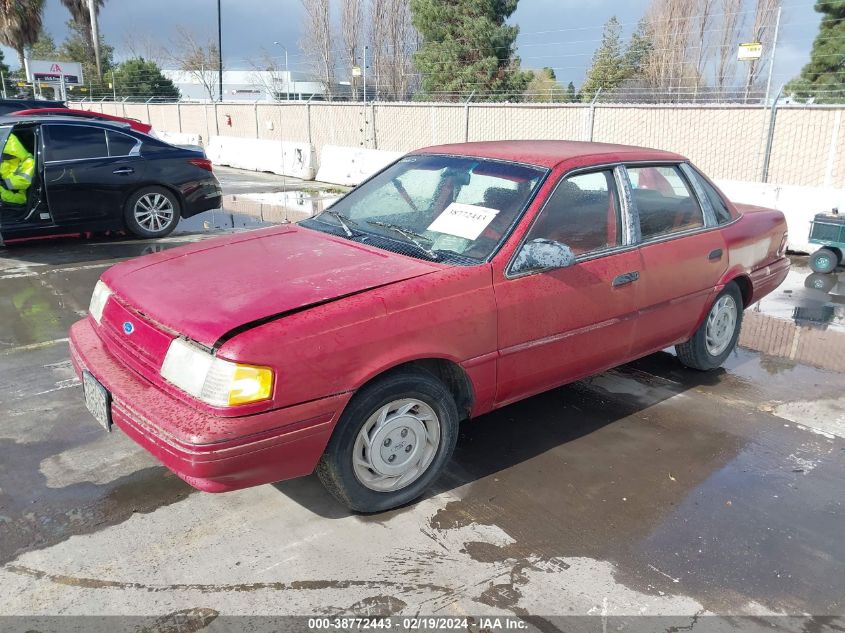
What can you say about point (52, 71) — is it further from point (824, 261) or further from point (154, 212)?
point (824, 261)

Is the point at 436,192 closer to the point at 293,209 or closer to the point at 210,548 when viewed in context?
the point at 210,548

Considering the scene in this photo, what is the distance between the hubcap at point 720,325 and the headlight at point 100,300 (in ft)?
12.4

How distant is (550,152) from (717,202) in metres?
1.53

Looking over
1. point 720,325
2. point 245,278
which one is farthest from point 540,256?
point 720,325

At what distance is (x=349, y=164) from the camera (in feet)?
52.3

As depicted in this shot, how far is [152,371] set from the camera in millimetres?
2996

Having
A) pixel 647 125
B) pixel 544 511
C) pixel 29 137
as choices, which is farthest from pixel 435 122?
pixel 544 511

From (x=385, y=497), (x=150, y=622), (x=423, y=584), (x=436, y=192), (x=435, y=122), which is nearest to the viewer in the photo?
(x=150, y=622)

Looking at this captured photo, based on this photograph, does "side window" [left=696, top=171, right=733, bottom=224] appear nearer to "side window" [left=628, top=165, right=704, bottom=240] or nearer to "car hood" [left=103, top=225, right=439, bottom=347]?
"side window" [left=628, top=165, right=704, bottom=240]

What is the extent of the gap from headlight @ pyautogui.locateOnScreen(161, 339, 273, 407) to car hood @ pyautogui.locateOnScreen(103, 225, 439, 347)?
0.09 m

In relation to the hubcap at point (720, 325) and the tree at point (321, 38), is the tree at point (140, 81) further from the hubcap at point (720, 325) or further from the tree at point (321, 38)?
A: the hubcap at point (720, 325)

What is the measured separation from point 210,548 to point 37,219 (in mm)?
6465

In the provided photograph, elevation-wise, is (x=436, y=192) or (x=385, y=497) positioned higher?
(x=436, y=192)

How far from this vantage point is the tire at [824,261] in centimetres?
784
